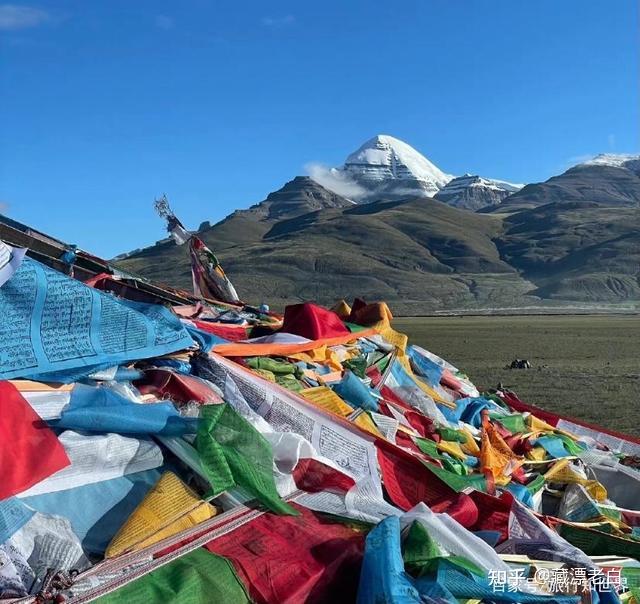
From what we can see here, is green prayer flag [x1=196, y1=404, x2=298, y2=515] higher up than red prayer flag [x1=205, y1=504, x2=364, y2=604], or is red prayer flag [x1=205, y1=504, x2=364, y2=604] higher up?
green prayer flag [x1=196, y1=404, x2=298, y2=515]

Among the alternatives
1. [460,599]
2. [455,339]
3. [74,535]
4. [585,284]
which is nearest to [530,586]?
[460,599]

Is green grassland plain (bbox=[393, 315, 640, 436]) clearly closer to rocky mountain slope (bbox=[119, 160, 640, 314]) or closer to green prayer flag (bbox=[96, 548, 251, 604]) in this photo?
green prayer flag (bbox=[96, 548, 251, 604])

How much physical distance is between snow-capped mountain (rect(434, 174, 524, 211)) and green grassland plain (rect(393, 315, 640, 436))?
14976cm

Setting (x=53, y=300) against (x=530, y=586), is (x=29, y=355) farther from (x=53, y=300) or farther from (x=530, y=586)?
(x=530, y=586)

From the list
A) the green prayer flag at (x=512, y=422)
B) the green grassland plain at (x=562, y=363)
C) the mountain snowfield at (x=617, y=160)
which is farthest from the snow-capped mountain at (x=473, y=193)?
the green prayer flag at (x=512, y=422)

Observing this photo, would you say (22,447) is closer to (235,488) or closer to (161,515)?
(161,515)

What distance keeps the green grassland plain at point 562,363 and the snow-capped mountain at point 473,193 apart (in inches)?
5896

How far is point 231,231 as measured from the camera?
11875 centimetres

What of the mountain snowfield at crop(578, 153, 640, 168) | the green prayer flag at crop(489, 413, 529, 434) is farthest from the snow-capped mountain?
the green prayer flag at crop(489, 413, 529, 434)

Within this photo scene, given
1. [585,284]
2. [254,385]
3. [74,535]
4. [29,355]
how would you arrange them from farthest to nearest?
[585,284] < [254,385] < [29,355] < [74,535]

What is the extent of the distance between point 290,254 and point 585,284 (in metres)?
28.0

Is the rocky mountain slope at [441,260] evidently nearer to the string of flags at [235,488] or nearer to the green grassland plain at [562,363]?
the green grassland plain at [562,363]

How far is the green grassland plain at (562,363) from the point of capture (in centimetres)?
978

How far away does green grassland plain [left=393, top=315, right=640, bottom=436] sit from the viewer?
385 inches
